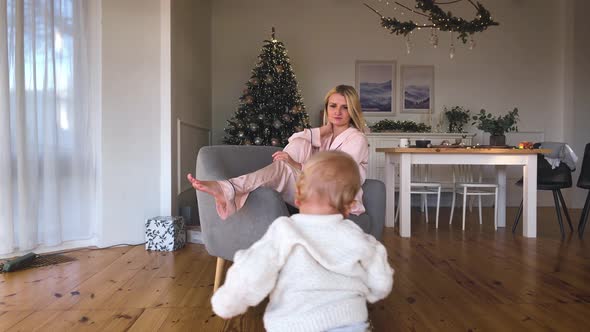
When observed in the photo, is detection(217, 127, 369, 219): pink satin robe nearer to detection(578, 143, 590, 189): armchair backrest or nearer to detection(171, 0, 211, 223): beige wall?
detection(171, 0, 211, 223): beige wall

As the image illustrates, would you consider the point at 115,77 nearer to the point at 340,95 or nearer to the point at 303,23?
the point at 340,95

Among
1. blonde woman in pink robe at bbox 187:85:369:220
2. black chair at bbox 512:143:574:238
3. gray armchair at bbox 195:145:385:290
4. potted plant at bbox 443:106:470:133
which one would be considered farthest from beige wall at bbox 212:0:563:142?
gray armchair at bbox 195:145:385:290

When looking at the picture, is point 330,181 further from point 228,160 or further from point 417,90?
point 417,90

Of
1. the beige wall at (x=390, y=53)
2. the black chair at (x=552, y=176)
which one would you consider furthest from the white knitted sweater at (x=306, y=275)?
the beige wall at (x=390, y=53)

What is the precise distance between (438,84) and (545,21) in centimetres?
189

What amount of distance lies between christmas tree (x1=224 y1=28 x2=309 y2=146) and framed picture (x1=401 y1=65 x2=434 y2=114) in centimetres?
194

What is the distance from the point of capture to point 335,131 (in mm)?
2396

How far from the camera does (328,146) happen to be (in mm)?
2379

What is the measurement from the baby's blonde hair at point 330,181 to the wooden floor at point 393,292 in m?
1.00

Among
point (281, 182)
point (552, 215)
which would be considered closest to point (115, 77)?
point (281, 182)

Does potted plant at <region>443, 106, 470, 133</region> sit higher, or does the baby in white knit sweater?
potted plant at <region>443, 106, 470, 133</region>

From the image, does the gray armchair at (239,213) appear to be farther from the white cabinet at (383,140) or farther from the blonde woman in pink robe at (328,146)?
the white cabinet at (383,140)

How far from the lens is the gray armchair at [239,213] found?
6.14 feet

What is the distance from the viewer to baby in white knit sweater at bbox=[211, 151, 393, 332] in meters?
1.00
